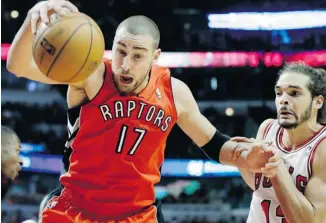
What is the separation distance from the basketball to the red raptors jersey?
0.36 metres

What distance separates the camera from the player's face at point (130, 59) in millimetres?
3312

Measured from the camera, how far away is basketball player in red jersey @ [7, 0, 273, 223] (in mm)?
3287

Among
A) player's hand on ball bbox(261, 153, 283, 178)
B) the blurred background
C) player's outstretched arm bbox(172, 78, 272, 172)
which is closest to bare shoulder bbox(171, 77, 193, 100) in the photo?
player's outstretched arm bbox(172, 78, 272, 172)

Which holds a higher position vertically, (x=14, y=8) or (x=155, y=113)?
(x=14, y=8)

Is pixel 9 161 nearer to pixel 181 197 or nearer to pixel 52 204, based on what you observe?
pixel 52 204

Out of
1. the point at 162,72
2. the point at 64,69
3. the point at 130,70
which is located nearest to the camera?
the point at 64,69

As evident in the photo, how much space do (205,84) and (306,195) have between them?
1542 centimetres

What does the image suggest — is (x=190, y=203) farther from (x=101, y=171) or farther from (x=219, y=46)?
(x=101, y=171)

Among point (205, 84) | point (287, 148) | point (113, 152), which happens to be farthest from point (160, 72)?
point (205, 84)

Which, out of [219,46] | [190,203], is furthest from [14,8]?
[190,203]

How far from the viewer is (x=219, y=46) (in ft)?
61.7

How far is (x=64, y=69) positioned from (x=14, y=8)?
17833 millimetres

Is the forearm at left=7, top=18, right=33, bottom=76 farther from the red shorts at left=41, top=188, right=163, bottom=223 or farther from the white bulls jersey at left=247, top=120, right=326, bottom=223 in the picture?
the white bulls jersey at left=247, top=120, right=326, bottom=223

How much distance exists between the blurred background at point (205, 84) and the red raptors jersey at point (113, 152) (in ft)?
45.5
